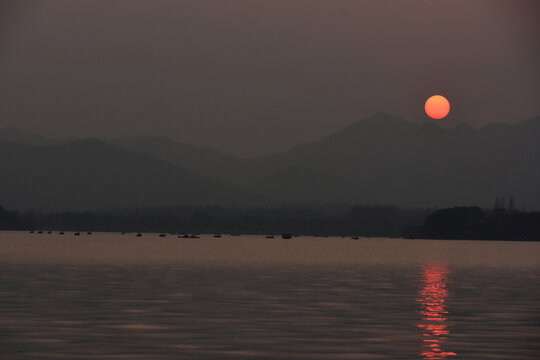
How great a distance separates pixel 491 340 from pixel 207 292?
36.4 m

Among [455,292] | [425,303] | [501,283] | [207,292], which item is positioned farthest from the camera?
[501,283]

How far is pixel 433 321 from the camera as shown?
59469mm

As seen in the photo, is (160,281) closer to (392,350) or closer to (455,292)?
(455,292)

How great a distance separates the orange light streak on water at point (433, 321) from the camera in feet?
147

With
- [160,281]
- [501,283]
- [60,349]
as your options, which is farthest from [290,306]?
[501,283]

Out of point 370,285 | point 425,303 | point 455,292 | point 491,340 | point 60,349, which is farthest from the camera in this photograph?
point 370,285

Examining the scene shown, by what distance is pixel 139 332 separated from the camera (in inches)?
2018

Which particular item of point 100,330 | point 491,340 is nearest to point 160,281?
point 100,330

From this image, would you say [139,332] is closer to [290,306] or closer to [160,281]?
[290,306]

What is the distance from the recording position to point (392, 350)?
45.3 metres

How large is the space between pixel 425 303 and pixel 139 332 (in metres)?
29.3

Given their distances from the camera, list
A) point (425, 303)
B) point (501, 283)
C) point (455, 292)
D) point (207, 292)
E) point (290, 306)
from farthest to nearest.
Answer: point (501, 283) → point (455, 292) → point (207, 292) → point (425, 303) → point (290, 306)

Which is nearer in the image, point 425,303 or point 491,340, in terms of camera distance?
point 491,340

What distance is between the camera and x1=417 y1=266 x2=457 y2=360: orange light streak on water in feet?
147
